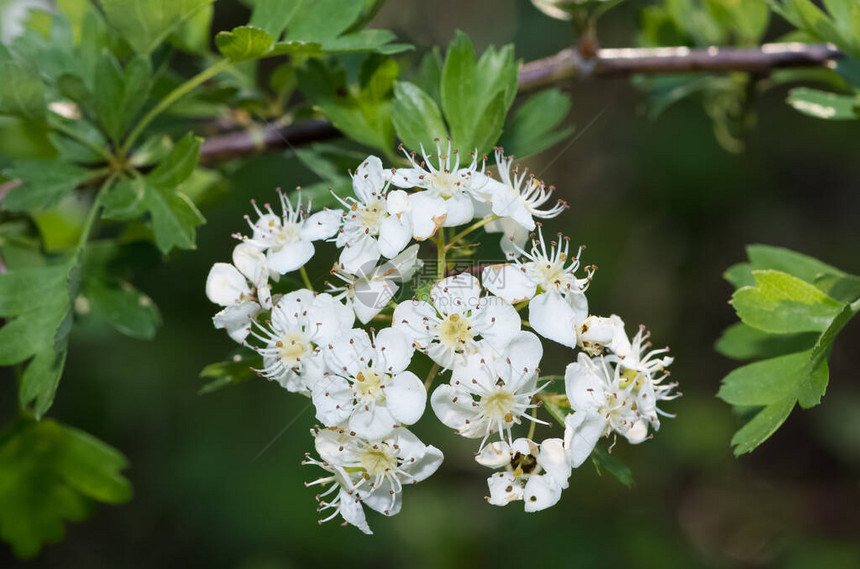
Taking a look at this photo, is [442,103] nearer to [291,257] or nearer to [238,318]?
[291,257]

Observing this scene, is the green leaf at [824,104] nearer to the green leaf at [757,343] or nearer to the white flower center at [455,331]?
the green leaf at [757,343]

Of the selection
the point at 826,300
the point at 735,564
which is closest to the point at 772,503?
the point at 735,564

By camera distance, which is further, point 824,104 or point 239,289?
point 824,104

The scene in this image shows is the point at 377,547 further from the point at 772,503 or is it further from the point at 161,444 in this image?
the point at 772,503

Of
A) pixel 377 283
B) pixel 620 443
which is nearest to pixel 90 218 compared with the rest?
pixel 377 283

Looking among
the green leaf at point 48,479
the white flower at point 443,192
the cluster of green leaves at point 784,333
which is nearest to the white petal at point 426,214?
the white flower at point 443,192
